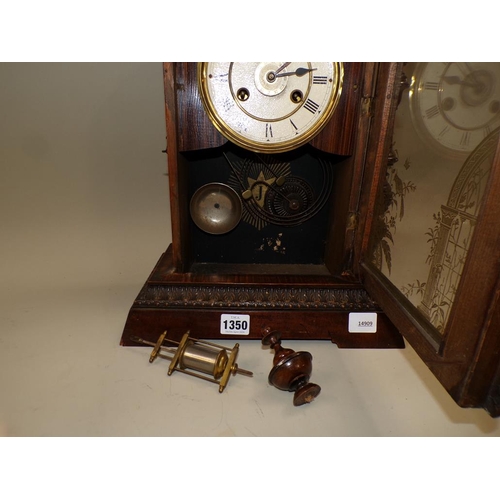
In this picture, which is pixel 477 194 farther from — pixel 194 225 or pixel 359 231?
pixel 194 225

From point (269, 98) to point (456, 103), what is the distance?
25.8 inches

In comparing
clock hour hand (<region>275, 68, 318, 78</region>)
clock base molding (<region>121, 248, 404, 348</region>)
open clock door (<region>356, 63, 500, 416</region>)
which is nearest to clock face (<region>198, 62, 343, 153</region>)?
clock hour hand (<region>275, 68, 318, 78</region>)

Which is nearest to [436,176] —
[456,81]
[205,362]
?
[456,81]

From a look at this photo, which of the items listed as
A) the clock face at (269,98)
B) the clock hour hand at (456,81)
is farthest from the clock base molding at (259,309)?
the clock hour hand at (456,81)

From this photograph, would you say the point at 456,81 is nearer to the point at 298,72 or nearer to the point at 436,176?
the point at 436,176

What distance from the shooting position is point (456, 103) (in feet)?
3.23

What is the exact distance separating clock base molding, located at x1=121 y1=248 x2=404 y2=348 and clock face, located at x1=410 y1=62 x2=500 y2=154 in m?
0.66

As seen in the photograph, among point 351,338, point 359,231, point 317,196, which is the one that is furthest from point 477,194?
point 317,196

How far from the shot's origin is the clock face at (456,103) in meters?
0.86

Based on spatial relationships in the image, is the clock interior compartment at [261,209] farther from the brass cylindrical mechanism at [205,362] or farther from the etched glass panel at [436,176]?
the brass cylindrical mechanism at [205,362]

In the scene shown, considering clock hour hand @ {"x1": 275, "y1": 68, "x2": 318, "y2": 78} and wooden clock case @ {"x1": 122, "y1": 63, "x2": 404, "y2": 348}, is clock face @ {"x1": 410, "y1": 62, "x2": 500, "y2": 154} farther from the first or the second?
clock hour hand @ {"x1": 275, "y1": 68, "x2": 318, "y2": 78}

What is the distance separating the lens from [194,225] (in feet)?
5.78

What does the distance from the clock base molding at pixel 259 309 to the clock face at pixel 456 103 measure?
2.16ft

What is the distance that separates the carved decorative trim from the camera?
4.67 feet
